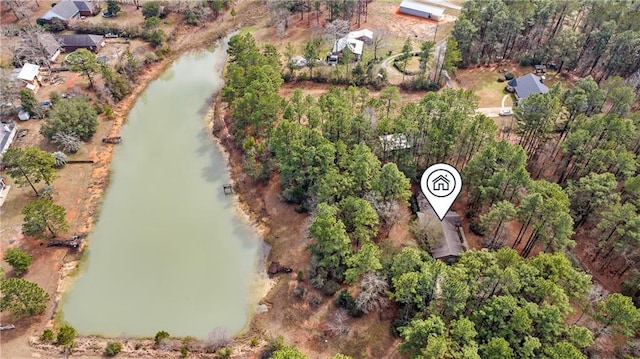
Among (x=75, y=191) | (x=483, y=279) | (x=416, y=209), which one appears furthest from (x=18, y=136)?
(x=483, y=279)

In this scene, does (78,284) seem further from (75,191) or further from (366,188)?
(366,188)

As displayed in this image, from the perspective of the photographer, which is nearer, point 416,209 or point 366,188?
point 366,188

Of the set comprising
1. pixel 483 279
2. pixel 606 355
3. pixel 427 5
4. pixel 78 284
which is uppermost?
pixel 427 5

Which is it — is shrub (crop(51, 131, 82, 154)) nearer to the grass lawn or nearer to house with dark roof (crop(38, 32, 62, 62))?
house with dark roof (crop(38, 32, 62, 62))

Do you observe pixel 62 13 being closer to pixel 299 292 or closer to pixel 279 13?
pixel 279 13

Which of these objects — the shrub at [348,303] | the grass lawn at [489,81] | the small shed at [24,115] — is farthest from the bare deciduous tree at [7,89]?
the grass lawn at [489,81]

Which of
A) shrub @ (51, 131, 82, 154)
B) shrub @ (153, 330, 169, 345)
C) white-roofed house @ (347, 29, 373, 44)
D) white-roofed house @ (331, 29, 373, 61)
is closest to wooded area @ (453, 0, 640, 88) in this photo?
white-roofed house @ (347, 29, 373, 44)

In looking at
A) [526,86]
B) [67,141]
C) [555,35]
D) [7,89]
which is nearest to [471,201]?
[526,86]
